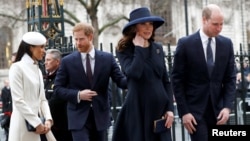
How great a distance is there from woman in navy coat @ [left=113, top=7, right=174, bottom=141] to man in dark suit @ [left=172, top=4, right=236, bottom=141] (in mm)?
306

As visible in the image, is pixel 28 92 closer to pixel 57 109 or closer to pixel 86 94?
pixel 86 94

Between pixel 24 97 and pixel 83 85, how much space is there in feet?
2.47

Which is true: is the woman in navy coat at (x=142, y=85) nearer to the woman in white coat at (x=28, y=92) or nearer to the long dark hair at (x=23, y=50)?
the woman in white coat at (x=28, y=92)

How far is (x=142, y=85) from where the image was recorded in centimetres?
696

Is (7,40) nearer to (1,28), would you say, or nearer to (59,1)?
(1,28)

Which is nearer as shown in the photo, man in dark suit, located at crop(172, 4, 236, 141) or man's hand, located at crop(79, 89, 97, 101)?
man in dark suit, located at crop(172, 4, 236, 141)

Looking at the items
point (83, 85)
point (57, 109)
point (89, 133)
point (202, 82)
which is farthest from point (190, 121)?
point (57, 109)

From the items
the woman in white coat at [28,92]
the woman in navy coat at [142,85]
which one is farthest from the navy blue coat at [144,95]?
the woman in white coat at [28,92]

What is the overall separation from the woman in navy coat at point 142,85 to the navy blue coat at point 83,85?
62 cm

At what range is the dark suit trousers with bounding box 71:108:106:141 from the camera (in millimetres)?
7605

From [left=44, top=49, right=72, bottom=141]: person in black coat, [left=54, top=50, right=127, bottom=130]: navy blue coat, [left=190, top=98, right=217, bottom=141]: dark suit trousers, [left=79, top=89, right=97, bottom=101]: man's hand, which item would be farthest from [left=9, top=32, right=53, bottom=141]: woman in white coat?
[left=190, top=98, right=217, bottom=141]: dark suit trousers

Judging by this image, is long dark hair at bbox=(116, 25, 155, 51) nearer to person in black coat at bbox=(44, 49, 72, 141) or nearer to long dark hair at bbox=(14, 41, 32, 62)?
long dark hair at bbox=(14, 41, 32, 62)

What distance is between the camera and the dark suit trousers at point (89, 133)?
7.61 meters

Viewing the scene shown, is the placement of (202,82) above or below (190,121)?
above
